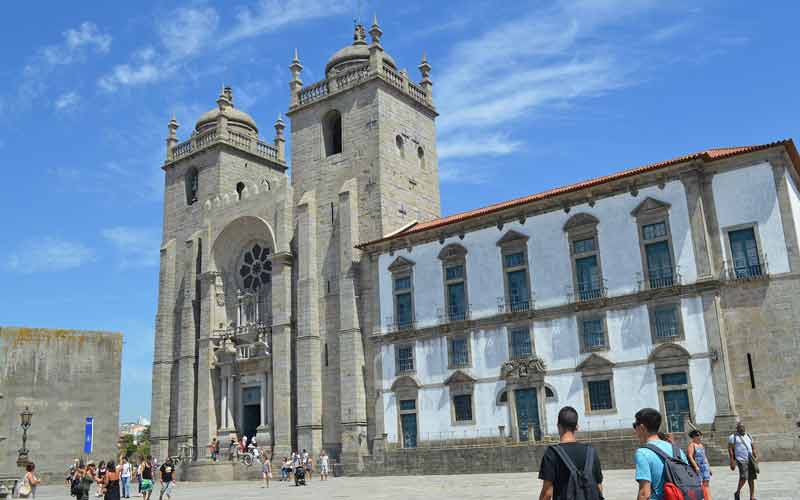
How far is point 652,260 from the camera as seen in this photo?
1041 inches

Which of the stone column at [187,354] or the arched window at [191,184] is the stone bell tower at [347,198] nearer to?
the stone column at [187,354]

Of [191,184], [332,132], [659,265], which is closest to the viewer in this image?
[659,265]

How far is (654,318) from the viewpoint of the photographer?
25.8 metres

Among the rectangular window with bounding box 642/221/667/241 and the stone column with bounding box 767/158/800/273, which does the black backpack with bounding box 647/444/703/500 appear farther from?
the rectangular window with bounding box 642/221/667/241

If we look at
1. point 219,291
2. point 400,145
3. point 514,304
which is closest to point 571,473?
point 514,304

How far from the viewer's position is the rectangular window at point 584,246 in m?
27.9

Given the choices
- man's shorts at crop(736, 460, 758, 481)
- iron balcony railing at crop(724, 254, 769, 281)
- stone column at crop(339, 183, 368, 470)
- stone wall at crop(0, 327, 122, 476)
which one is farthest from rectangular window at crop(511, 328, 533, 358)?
stone wall at crop(0, 327, 122, 476)

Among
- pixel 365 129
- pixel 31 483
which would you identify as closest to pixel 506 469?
pixel 31 483

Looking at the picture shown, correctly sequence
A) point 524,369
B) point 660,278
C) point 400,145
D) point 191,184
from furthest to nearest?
point 191,184 → point 400,145 → point 524,369 → point 660,278

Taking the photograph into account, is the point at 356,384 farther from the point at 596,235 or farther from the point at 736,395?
the point at 736,395

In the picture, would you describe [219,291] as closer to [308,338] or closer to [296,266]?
[296,266]

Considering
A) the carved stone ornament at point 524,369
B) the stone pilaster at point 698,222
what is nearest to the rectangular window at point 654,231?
the stone pilaster at point 698,222

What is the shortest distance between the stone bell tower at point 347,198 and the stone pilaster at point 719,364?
581 inches

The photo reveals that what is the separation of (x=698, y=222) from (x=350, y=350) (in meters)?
16.1
